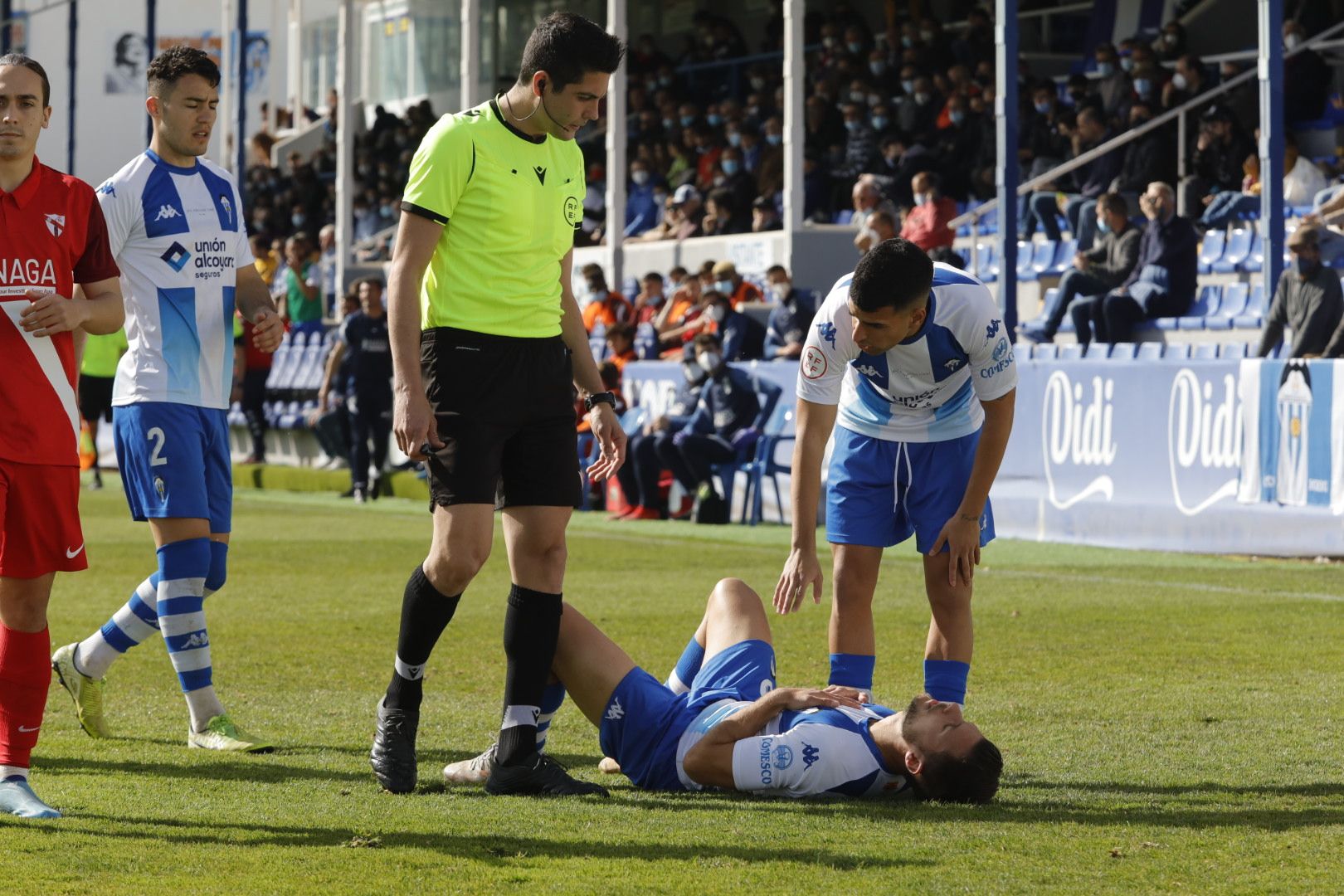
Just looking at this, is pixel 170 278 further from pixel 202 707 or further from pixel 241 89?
pixel 241 89

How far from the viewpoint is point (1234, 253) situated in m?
17.5

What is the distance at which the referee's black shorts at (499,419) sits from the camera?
208 inches

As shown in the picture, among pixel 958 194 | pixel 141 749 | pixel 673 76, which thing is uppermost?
pixel 673 76

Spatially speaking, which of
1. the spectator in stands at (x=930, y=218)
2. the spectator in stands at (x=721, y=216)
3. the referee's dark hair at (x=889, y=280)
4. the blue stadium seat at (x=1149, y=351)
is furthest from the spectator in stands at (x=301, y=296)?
the referee's dark hair at (x=889, y=280)

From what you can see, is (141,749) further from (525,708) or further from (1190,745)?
(1190,745)

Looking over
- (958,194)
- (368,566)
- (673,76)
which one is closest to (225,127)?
(673,76)

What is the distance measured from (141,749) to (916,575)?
258 inches

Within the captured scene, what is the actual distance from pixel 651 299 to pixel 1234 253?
20.2 ft

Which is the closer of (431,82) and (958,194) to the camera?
(958,194)

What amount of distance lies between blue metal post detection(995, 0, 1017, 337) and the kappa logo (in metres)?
10.8

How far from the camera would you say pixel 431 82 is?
129 feet

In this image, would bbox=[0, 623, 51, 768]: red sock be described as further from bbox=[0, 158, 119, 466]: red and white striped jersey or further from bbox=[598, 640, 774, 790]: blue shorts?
bbox=[598, 640, 774, 790]: blue shorts

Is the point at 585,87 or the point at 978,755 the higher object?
the point at 585,87

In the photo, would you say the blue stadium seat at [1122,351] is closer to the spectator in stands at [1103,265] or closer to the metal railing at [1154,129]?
the spectator in stands at [1103,265]
